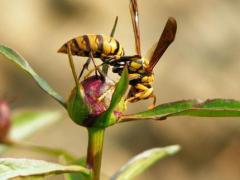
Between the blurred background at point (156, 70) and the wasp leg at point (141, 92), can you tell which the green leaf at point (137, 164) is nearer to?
the wasp leg at point (141, 92)

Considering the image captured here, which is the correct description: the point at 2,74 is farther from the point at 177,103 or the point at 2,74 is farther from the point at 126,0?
the point at 177,103

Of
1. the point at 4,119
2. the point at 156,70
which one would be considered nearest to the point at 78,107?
the point at 4,119

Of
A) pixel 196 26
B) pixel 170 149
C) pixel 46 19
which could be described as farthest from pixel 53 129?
pixel 170 149

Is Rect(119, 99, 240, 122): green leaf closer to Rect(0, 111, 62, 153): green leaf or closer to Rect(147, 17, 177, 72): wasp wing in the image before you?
Rect(147, 17, 177, 72): wasp wing

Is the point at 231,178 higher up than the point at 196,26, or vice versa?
the point at 196,26

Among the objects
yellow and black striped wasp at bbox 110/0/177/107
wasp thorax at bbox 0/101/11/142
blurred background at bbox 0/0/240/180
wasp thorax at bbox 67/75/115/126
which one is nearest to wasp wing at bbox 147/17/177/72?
yellow and black striped wasp at bbox 110/0/177/107

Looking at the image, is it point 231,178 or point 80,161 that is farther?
point 231,178
